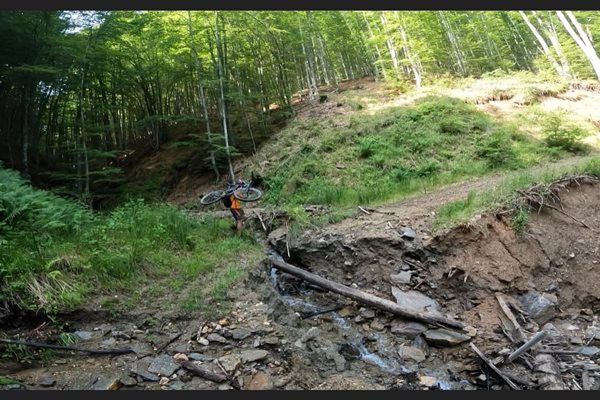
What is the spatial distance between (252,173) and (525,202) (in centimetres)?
921

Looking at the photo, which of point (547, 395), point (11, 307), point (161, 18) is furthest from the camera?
point (161, 18)

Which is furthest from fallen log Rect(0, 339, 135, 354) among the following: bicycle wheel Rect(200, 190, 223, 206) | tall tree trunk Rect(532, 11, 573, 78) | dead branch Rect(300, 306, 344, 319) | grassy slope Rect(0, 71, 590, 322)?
tall tree trunk Rect(532, 11, 573, 78)

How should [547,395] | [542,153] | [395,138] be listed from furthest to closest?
1. [395,138]
2. [542,153]
3. [547,395]

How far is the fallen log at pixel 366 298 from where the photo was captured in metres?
5.63

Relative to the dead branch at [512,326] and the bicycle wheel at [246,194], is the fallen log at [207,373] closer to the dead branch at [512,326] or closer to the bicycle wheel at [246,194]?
the dead branch at [512,326]

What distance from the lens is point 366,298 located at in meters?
6.13

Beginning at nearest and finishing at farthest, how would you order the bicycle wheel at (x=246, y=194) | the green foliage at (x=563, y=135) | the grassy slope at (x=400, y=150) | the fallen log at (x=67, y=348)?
the fallen log at (x=67, y=348) → the bicycle wheel at (x=246, y=194) → the grassy slope at (x=400, y=150) → the green foliage at (x=563, y=135)

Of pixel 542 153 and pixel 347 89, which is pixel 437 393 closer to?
pixel 542 153

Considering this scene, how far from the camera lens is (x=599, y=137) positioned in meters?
12.7

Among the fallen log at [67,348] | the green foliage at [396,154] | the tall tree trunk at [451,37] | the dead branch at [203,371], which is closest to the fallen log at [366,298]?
the dead branch at [203,371]

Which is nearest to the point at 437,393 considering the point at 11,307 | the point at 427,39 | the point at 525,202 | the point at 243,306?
the point at 243,306

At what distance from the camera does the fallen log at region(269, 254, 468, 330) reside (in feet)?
18.5

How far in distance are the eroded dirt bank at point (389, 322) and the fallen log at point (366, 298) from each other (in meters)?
0.14

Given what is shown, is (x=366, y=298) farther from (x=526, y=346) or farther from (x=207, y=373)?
(x=207, y=373)
